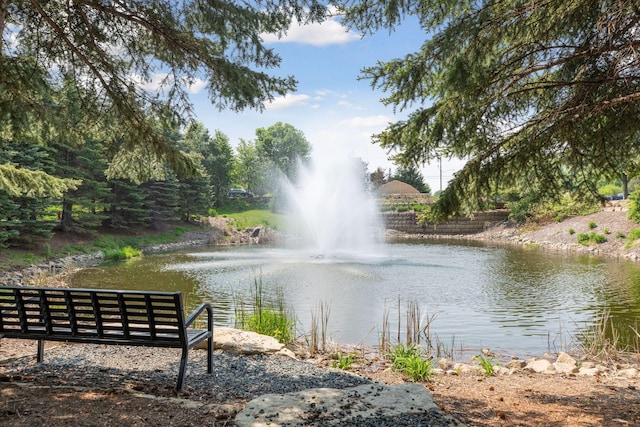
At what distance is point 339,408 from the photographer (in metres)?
3.39

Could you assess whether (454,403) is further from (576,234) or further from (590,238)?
(576,234)

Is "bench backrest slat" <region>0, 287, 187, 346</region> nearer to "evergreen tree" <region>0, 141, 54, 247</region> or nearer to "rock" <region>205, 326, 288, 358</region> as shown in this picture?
"rock" <region>205, 326, 288, 358</region>

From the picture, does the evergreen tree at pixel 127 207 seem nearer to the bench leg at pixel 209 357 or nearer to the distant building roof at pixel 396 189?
the bench leg at pixel 209 357

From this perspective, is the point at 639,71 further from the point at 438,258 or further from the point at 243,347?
the point at 438,258

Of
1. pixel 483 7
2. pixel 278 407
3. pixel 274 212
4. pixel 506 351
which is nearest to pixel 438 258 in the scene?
pixel 506 351

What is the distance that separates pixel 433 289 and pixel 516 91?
25.7 ft

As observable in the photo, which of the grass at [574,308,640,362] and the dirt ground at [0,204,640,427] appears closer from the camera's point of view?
the dirt ground at [0,204,640,427]

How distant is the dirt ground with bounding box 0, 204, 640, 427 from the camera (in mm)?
3115

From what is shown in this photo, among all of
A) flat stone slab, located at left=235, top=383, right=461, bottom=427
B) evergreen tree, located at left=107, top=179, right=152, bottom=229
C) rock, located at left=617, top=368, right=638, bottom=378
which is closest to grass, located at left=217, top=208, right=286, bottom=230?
evergreen tree, located at left=107, top=179, right=152, bottom=229

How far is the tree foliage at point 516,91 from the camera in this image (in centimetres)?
475

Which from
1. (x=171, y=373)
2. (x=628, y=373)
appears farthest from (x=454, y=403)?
(x=628, y=373)

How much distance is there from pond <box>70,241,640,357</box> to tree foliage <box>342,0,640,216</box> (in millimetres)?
2670

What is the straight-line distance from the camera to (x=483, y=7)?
461 cm

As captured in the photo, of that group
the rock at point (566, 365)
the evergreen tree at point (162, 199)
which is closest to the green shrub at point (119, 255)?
the evergreen tree at point (162, 199)
